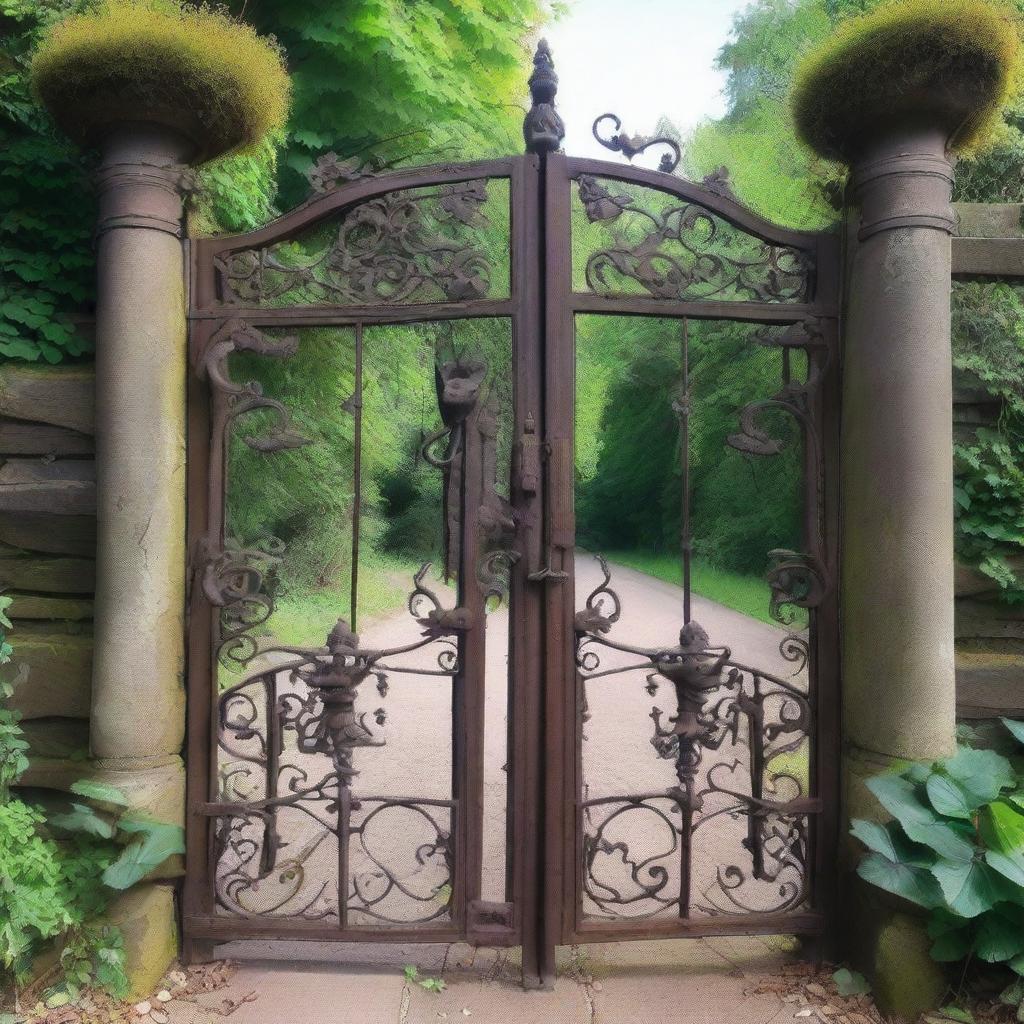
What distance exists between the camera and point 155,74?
2.29m

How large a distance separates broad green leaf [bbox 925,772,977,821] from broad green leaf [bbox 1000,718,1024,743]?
42 centimetres

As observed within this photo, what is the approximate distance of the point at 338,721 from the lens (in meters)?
2.45

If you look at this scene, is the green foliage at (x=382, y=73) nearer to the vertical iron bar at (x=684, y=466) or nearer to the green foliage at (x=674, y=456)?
the green foliage at (x=674, y=456)

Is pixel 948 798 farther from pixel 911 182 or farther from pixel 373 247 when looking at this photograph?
pixel 373 247

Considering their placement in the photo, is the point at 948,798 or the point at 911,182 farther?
the point at 911,182

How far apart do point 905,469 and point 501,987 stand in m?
2.06

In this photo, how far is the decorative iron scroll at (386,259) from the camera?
2469 mm

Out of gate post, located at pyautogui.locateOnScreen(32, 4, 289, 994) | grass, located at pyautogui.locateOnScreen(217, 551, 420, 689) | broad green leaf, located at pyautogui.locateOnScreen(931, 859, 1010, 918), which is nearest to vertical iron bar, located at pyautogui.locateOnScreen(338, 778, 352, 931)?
gate post, located at pyautogui.locateOnScreen(32, 4, 289, 994)

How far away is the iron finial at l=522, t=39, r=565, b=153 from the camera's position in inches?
96.4

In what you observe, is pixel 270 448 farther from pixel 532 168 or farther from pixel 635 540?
pixel 635 540

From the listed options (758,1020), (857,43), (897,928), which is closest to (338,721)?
(758,1020)

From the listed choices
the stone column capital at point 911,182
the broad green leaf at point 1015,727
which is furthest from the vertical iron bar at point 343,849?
the stone column capital at point 911,182

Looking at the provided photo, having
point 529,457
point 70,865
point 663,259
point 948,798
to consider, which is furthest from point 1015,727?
point 70,865

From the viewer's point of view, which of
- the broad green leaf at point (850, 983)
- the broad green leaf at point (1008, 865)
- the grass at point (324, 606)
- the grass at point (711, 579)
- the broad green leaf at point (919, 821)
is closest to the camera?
the broad green leaf at point (1008, 865)
